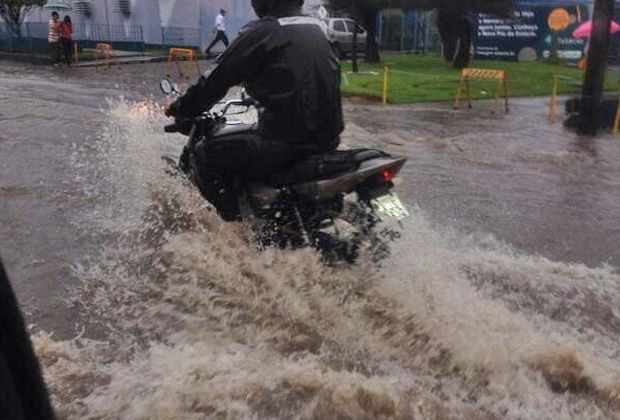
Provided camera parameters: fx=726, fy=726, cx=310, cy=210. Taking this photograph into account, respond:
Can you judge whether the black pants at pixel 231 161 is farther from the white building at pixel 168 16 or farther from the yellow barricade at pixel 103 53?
the white building at pixel 168 16

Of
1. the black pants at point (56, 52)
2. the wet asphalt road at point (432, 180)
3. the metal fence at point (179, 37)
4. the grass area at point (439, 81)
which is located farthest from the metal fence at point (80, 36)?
the wet asphalt road at point (432, 180)

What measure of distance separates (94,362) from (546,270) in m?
3.51

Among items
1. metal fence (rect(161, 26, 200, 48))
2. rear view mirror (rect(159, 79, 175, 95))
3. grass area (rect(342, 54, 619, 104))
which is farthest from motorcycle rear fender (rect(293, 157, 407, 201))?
metal fence (rect(161, 26, 200, 48))

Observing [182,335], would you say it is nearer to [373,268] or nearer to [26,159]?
[373,268]

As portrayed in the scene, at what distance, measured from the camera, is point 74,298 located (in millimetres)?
4703

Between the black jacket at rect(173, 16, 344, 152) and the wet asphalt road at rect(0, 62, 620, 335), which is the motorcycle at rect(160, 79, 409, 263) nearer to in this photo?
the black jacket at rect(173, 16, 344, 152)

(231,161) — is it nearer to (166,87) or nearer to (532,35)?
(166,87)

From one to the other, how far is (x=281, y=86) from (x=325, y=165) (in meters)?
0.56

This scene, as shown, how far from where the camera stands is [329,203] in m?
4.40

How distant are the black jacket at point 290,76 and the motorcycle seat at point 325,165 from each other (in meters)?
0.16

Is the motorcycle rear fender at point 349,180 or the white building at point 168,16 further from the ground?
the white building at point 168,16

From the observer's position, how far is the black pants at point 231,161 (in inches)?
178

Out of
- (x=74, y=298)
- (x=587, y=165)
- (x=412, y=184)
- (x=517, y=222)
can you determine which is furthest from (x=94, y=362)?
(x=587, y=165)

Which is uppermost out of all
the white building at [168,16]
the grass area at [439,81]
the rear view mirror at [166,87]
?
the white building at [168,16]
